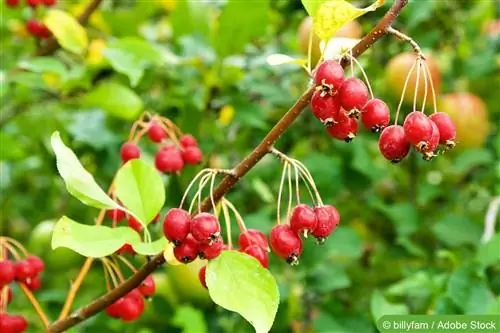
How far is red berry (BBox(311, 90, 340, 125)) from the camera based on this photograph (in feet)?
3.11

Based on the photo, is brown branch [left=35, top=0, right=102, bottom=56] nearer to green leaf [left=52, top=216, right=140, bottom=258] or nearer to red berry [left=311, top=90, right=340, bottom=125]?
green leaf [left=52, top=216, right=140, bottom=258]

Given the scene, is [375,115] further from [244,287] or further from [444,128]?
[244,287]

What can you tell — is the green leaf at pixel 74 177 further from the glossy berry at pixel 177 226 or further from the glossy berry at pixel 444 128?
the glossy berry at pixel 444 128

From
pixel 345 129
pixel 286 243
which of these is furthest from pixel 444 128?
pixel 286 243

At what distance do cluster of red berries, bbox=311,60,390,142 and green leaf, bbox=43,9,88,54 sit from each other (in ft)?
3.21

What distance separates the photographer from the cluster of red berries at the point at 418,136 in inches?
37.1

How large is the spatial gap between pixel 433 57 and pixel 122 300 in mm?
1505

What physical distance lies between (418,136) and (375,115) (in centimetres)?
6

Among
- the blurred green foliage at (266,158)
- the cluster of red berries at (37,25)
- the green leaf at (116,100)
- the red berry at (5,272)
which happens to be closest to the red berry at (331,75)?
the red berry at (5,272)

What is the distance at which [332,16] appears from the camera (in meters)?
1.03

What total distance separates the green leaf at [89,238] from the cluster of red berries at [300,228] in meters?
0.21

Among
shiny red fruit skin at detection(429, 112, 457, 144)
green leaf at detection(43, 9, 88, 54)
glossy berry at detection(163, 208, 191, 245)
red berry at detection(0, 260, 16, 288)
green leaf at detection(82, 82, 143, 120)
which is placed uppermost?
shiny red fruit skin at detection(429, 112, 457, 144)

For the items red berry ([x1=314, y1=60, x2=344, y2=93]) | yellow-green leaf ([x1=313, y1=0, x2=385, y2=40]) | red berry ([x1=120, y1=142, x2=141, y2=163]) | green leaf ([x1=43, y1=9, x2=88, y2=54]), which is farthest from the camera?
green leaf ([x1=43, y1=9, x2=88, y2=54])

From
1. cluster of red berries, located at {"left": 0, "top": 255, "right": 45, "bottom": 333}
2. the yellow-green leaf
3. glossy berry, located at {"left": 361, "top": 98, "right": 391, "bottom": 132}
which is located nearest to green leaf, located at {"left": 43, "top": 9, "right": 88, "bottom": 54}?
cluster of red berries, located at {"left": 0, "top": 255, "right": 45, "bottom": 333}
